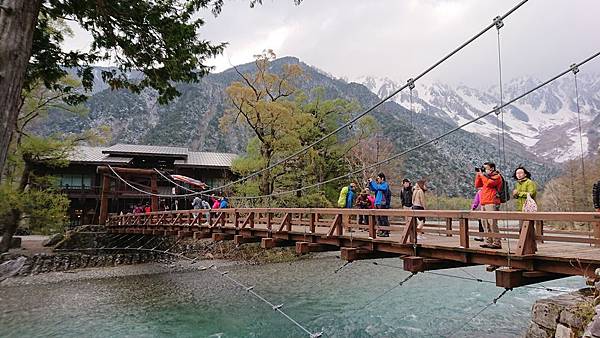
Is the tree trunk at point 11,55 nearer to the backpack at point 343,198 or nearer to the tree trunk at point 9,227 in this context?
the backpack at point 343,198

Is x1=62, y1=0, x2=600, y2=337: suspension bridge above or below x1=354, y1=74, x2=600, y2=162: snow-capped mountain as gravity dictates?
below

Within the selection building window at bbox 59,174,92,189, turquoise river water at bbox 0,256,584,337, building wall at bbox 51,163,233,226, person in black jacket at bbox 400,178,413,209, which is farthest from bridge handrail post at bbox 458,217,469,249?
building window at bbox 59,174,92,189

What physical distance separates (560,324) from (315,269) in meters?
11.4

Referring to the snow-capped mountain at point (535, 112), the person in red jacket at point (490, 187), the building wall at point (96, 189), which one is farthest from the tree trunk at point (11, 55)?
the snow-capped mountain at point (535, 112)

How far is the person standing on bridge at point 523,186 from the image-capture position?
5309 mm

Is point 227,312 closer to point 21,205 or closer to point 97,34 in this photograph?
point 97,34

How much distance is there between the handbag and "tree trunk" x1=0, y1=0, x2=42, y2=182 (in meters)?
6.07

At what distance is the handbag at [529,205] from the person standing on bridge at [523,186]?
8cm

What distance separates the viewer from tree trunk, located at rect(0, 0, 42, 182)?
3.42 meters

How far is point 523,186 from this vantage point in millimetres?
5418

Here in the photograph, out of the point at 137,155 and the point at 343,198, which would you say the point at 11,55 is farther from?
Result: the point at 137,155

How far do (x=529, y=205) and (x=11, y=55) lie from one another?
623 centimetres

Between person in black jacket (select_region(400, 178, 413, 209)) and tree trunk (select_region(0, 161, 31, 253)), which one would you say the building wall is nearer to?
tree trunk (select_region(0, 161, 31, 253))

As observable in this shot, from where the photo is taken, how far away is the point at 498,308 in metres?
8.91
